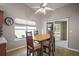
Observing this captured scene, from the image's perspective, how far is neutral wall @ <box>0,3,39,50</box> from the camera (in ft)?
6.67

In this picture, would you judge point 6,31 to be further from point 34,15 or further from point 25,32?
point 34,15

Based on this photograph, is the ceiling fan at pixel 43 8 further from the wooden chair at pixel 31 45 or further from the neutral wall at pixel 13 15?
the wooden chair at pixel 31 45

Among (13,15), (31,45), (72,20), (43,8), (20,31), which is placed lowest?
(31,45)

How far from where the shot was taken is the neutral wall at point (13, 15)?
2033 mm

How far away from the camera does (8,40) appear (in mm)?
2049

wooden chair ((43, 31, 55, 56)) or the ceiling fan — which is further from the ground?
the ceiling fan

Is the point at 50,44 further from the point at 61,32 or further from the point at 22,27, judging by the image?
the point at 22,27

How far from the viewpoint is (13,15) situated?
209 centimetres

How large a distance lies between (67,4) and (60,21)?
36 cm

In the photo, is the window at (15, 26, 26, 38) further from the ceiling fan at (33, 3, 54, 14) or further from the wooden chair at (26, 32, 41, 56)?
the ceiling fan at (33, 3, 54, 14)

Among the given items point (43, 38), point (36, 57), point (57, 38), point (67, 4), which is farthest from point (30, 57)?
point (67, 4)

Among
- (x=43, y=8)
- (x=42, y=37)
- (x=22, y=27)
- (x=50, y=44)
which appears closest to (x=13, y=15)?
(x=22, y=27)

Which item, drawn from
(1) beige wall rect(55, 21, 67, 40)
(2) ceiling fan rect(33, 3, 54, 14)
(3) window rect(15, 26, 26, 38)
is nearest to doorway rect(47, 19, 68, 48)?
(1) beige wall rect(55, 21, 67, 40)

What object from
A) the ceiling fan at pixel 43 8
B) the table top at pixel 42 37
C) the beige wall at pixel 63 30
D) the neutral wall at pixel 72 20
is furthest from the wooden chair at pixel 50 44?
the ceiling fan at pixel 43 8
